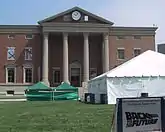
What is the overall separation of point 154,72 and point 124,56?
47217 millimetres

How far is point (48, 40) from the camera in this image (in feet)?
252

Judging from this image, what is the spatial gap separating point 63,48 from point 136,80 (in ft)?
142

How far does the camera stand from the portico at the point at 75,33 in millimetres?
74562

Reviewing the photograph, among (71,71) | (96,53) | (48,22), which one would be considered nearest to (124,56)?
(96,53)

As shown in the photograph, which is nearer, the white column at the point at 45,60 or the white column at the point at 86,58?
the white column at the point at 45,60

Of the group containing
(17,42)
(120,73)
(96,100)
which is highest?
(17,42)

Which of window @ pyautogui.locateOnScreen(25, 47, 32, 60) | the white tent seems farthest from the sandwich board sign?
window @ pyautogui.locateOnScreen(25, 47, 32, 60)

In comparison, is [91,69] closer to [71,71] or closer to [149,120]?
[71,71]

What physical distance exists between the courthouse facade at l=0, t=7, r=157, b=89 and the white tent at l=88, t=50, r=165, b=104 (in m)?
40.4

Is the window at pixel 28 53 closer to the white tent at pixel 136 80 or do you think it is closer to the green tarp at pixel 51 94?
the green tarp at pixel 51 94

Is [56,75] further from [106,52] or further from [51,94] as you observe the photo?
[51,94]

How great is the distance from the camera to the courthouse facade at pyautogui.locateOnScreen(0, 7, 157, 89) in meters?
75.2

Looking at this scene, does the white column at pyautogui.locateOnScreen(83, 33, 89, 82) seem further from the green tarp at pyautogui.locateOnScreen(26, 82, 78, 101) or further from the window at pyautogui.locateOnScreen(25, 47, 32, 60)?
the green tarp at pyautogui.locateOnScreen(26, 82, 78, 101)

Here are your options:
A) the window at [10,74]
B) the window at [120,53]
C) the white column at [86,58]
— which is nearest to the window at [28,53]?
the window at [10,74]
